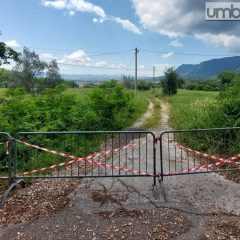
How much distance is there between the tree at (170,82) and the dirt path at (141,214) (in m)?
38.1

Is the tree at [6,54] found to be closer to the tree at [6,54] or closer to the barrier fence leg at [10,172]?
the tree at [6,54]

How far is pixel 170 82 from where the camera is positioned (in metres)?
43.6

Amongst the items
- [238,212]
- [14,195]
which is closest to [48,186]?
[14,195]

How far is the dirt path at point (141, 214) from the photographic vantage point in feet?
13.9

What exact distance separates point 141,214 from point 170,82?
4005 centimetres

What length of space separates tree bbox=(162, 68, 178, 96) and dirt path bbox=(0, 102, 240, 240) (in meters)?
38.1

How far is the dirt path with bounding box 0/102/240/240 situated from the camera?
13.9ft

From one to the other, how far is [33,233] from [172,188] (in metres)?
2.84

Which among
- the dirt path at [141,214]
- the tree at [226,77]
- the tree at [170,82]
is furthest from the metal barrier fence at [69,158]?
the tree at [170,82]

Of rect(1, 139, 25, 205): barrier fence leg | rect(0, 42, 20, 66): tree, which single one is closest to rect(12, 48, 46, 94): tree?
rect(0, 42, 20, 66): tree

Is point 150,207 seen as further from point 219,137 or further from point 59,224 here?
point 219,137

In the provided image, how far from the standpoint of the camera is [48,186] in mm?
6016

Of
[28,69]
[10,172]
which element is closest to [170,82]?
[28,69]

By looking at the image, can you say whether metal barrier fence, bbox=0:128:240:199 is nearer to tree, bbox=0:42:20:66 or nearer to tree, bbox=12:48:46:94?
tree, bbox=0:42:20:66
